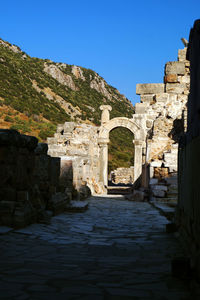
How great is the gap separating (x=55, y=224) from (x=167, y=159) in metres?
6.98

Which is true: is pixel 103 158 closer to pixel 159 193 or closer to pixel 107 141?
pixel 107 141

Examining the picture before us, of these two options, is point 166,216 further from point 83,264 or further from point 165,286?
point 165,286

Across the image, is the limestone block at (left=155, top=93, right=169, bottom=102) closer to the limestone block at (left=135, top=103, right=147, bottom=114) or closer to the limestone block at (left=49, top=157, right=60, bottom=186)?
the limestone block at (left=135, top=103, right=147, bottom=114)

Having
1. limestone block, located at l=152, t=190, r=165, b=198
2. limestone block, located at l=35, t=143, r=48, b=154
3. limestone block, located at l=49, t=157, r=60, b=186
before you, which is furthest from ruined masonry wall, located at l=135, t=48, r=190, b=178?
limestone block, located at l=35, t=143, r=48, b=154

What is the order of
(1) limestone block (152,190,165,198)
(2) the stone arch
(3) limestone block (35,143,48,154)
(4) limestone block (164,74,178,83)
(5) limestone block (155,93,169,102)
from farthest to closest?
(2) the stone arch → (4) limestone block (164,74,178,83) → (5) limestone block (155,93,169,102) → (1) limestone block (152,190,165,198) → (3) limestone block (35,143,48,154)

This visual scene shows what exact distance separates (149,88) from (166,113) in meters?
3.36

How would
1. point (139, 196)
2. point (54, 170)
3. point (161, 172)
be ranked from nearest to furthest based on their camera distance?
point (54, 170), point (161, 172), point (139, 196)

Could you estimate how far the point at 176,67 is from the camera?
675 inches

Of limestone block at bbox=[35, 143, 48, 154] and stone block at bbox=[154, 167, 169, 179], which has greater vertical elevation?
limestone block at bbox=[35, 143, 48, 154]

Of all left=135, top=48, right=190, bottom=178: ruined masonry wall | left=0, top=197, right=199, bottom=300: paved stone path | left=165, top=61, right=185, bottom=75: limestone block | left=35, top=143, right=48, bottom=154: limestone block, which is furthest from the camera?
left=165, top=61, right=185, bottom=75: limestone block

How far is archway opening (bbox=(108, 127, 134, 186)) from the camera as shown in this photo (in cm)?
2703

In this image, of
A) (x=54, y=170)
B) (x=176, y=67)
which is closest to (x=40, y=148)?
(x=54, y=170)

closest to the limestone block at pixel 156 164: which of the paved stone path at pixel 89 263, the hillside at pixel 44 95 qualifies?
the paved stone path at pixel 89 263

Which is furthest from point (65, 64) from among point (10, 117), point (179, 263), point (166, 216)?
point (179, 263)
